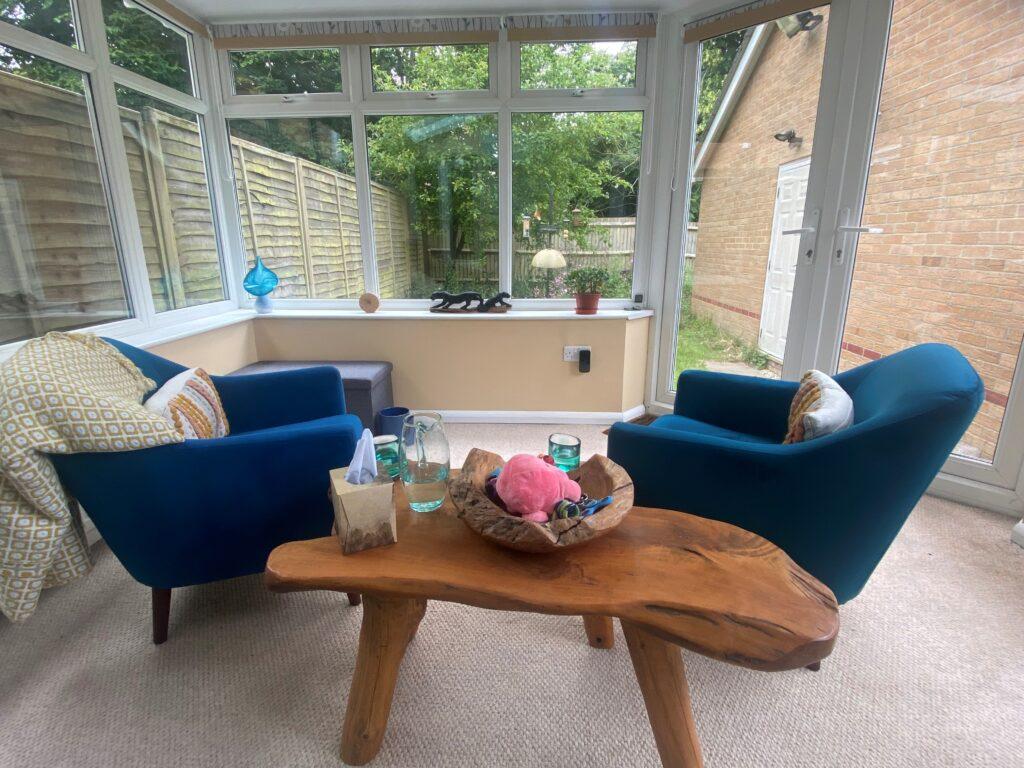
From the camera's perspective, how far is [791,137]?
2.51 meters

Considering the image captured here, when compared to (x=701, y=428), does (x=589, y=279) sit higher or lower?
higher

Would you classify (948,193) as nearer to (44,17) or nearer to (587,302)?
(587,302)

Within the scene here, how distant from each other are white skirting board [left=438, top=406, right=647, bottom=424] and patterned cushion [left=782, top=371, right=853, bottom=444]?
5.36 feet

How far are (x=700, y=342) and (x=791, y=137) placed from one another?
116 cm

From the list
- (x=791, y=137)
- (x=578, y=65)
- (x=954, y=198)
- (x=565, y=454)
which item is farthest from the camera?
(x=578, y=65)

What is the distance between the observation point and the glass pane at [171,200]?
2.50 meters

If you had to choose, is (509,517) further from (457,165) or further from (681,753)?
(457,165)

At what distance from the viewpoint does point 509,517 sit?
38.2 inches

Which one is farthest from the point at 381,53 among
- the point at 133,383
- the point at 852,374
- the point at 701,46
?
the point at 852,374

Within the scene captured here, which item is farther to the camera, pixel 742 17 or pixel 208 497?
pixel 742 17

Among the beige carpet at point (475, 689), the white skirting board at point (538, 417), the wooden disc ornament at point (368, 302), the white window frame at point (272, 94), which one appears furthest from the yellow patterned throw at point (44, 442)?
the white window frame at point (272, 94)

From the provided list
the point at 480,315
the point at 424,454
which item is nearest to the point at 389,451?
the point at 424,454

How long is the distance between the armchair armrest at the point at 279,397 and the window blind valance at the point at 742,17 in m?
2.57

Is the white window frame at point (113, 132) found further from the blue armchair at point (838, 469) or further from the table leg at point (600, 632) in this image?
the blue armchair at point (838, 469)
